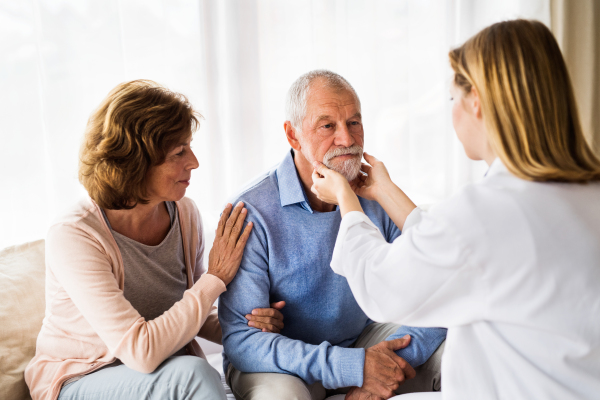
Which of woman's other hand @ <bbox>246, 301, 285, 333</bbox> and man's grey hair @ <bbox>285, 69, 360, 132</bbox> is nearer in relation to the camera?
woman's other hand @ <bbox>246, 301, 285, 333</bbox>

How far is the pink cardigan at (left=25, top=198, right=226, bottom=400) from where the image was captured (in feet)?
4.29

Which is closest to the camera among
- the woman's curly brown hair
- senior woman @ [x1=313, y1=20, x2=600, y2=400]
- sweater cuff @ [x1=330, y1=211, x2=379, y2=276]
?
senior woman @ [x1=313, y1=20, x2=600, y2=400]

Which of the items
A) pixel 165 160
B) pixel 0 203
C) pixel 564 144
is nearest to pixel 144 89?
pixel 165 160

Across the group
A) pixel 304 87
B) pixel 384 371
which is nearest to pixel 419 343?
pixel 384 371

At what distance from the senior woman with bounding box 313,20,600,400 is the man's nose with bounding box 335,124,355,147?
567 millimetres

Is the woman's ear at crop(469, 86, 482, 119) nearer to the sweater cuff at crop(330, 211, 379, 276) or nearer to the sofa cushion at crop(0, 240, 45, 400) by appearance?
Result: the sweater cuff at crop(330, 211, 379, 276)

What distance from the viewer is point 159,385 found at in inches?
51.6

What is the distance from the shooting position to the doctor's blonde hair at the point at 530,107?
0.94 metres

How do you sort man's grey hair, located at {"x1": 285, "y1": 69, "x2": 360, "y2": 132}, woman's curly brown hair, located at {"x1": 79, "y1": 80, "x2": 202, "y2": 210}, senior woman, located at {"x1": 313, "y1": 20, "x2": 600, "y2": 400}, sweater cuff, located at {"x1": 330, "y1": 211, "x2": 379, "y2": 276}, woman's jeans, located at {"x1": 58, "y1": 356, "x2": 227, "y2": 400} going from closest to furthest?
1. senior woman, located at {"x1": 313, "y1": 20, "x2": 600, "y2": 400}
2. sweater cuff, located at {"x1": 330, "y1": 211, "x2": 379, "y2": 276}
3. woman's jeans, located at {"x1": 58, "y1": 356, "x2": 227, "y2": 400}
4. woman's curly brown hair, located at {"x1": 79, "y1": 80, "x2": 202, "y2": 210}
5. man's grey hair, located at {"x1": 285, "y1": 69, "x2": 360, "y2": 132}

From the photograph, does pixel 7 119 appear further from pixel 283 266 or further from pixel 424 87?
pixel 424 87

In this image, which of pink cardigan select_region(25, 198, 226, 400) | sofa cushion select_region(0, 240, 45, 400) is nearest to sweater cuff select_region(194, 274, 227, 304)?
pink cardigan select_region(25, 198, 226, 400)

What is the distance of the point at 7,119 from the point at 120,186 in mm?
937

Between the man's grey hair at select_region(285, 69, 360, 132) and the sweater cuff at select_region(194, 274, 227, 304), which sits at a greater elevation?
the man's grey hair at select_region(285, 69, 360, 132)

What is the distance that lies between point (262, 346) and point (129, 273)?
18.3 inches
